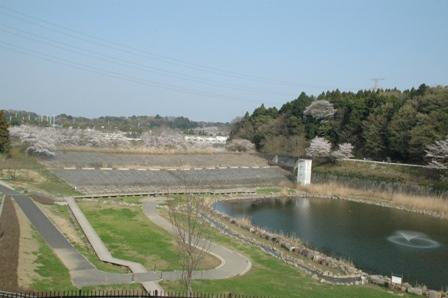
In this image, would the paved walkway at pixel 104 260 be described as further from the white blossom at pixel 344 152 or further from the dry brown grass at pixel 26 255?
the white blossom at pixel 344 152

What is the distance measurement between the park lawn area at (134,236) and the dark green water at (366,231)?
26.7 feet

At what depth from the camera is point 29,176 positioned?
122ft

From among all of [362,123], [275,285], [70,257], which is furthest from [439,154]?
[70,257]

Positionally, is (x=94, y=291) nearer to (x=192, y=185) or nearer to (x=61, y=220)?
(x=61, y=220)

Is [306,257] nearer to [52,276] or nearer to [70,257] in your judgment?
[70,257]

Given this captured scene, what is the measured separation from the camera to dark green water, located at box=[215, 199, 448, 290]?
22219 mm

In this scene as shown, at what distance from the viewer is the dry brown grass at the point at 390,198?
3698cm

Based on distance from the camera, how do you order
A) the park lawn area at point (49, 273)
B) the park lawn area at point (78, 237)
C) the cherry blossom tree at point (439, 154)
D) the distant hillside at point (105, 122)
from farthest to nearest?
the distant hillside at point (105, 122), the cherry blossom tree at point (439, 154), the park lawn area at point (78, 237), the park lawn area at point (49, 273)

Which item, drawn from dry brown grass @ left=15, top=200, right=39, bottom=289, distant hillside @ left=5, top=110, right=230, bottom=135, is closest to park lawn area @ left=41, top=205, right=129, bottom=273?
dry brown grass @ left=15, top=200, right=39, bottom=289

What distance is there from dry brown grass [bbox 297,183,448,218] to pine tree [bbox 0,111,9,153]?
93.9 ft

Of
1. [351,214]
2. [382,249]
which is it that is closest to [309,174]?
[351,214]

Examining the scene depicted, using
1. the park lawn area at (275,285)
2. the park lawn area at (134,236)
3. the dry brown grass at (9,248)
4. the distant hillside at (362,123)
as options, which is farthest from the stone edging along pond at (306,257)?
the distant hillside at (362,123)

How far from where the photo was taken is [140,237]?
22.4 meters

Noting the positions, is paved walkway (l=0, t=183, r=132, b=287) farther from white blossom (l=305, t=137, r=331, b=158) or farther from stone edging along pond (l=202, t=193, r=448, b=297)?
white blossom (l=305, t=137, r=331, b=158)
